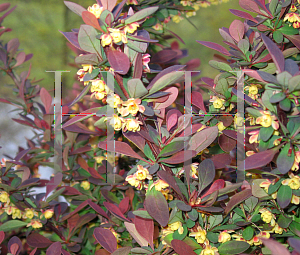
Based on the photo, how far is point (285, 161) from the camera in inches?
10.8

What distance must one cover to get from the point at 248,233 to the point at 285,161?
0.34ft

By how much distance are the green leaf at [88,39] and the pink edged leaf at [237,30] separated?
0.18 meters

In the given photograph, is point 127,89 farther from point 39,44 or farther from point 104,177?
point 39,44

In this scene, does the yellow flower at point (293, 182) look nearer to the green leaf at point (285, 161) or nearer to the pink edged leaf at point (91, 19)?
the green leaf at point (285, 161)

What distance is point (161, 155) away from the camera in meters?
0.30

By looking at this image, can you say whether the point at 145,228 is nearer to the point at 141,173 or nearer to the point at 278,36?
the point at 141,173

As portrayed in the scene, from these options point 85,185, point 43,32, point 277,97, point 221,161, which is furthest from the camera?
point 43,32

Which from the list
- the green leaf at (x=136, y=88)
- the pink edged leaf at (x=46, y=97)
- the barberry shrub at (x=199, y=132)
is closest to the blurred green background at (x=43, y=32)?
the pink edged leaf at (x=46, y=97)

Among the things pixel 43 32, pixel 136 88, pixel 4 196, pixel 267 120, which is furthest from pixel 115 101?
pixel 43 32

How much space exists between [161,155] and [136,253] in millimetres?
115

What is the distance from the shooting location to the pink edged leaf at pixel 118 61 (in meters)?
0.27

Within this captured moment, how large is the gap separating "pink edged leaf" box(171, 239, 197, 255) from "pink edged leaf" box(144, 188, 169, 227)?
0.02 m

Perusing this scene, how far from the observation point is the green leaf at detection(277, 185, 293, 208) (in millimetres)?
294

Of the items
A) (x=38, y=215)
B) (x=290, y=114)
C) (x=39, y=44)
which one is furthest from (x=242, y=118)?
(x=39, y=44)
